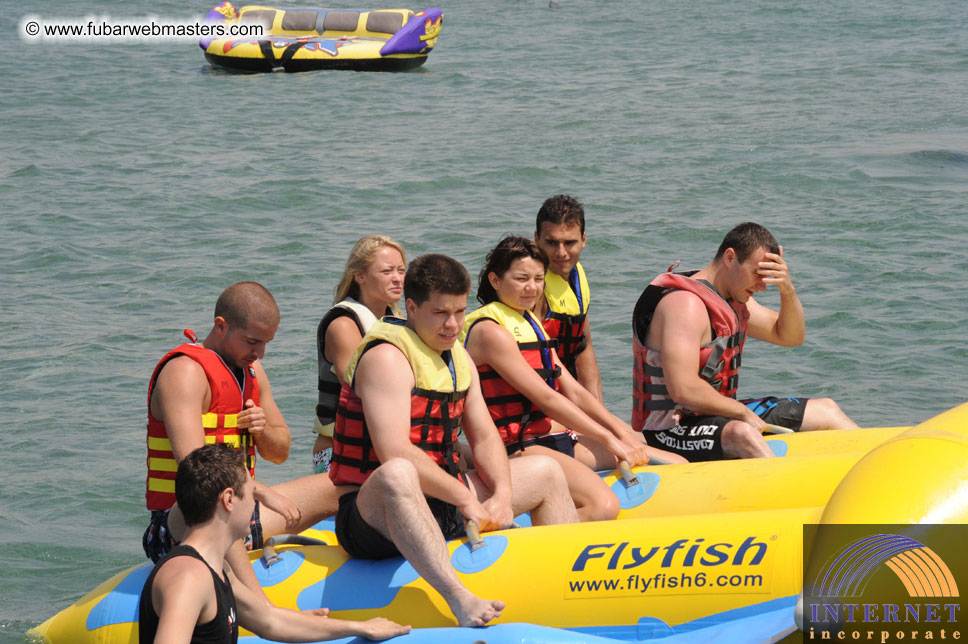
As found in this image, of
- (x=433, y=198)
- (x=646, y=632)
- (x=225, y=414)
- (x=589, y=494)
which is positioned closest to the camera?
(x=646, y=632)

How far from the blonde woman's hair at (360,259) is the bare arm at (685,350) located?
110 centimetres

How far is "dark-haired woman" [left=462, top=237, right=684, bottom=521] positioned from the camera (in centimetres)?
428

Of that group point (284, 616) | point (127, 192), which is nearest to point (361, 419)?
point (284, 616)

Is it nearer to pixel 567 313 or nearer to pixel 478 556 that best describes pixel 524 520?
pixel 478 556

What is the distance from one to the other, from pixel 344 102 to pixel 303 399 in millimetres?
10009

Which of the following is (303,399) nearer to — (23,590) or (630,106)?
(23,590)

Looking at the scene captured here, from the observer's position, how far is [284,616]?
11.2 ft

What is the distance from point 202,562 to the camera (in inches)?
115

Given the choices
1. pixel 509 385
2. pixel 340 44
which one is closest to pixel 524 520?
pixel 509 385

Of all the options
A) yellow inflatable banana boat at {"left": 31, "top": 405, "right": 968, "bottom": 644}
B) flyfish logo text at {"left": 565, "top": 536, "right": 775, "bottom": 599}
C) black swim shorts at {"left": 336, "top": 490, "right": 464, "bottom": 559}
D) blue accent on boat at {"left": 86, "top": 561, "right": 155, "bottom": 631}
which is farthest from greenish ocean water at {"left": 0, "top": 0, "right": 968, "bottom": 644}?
flyfish logo text at {"left": 565, "top": 536, "right": 775, "bottom": 599}

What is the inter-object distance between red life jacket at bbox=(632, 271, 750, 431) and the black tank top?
227cm

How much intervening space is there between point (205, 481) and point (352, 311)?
1557 mm

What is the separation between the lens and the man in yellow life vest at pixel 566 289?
15.9ft

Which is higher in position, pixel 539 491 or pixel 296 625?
pixel 539 491
